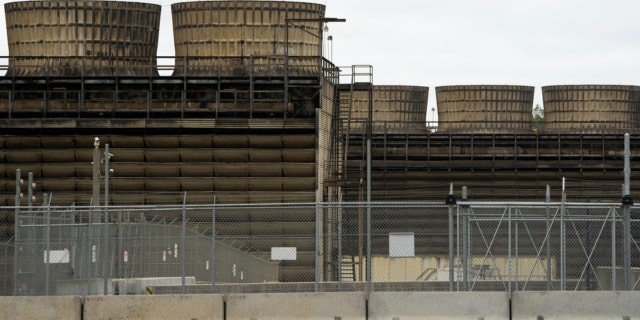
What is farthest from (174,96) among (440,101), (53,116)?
(440,101)

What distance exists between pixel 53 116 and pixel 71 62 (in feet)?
7.06

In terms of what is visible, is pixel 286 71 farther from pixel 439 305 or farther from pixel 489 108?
pixel 439 305

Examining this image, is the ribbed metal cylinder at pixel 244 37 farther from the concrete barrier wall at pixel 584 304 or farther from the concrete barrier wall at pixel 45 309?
the concrete barrier wall at pixel 584 304

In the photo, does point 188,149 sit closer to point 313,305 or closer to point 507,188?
point 507,188

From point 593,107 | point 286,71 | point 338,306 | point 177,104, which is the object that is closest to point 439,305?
point 338,306

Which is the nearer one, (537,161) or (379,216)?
(379,216)

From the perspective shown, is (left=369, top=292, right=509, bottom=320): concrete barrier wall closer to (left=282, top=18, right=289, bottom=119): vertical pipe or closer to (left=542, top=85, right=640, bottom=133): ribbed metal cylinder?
(left=282, top=18, right=289, bottom=119): vertical pipe

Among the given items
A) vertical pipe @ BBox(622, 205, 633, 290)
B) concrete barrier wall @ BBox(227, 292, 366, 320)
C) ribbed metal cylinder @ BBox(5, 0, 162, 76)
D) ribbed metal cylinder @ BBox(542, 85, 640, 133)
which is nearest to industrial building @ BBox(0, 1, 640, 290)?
ribbed metal cylinder @ BBox(5, 0, 162, 76)

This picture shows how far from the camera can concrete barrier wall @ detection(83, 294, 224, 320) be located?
22.0m

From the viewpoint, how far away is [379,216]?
56188mm

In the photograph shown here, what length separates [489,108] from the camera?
7400 centimetres

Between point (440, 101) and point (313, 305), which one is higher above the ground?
point (440, 101)

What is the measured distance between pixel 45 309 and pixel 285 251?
892 centimetres

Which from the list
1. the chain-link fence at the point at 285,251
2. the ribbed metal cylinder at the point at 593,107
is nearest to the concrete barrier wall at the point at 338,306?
the chain-link fence at the point at 285,251
